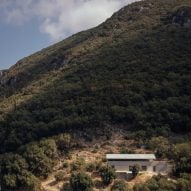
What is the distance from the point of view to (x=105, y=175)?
73.2m

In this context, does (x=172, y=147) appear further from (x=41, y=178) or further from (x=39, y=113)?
(x=39, y=113)

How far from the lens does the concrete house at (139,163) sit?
76.9 meters

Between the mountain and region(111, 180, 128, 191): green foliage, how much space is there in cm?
1718

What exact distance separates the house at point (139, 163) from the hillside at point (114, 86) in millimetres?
10161

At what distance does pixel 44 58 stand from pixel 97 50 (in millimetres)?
32321

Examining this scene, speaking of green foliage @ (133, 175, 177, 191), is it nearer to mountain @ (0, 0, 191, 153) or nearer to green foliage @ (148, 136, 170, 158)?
green foliage @ (148, 136, 170, 158)

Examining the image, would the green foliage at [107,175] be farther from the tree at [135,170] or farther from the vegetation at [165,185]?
the vegetation at [165,185]

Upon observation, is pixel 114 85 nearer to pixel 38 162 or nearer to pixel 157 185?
pixel 38 162

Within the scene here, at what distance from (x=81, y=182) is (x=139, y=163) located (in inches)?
406

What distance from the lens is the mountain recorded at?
306 feet

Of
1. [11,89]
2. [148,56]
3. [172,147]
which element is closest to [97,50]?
[148,56]

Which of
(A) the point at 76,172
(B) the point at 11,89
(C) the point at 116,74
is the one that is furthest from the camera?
(B) the point at 11,89

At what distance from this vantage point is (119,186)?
7069 centimetres

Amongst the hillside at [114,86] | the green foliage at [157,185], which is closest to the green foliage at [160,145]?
the hillside at [114,86]
